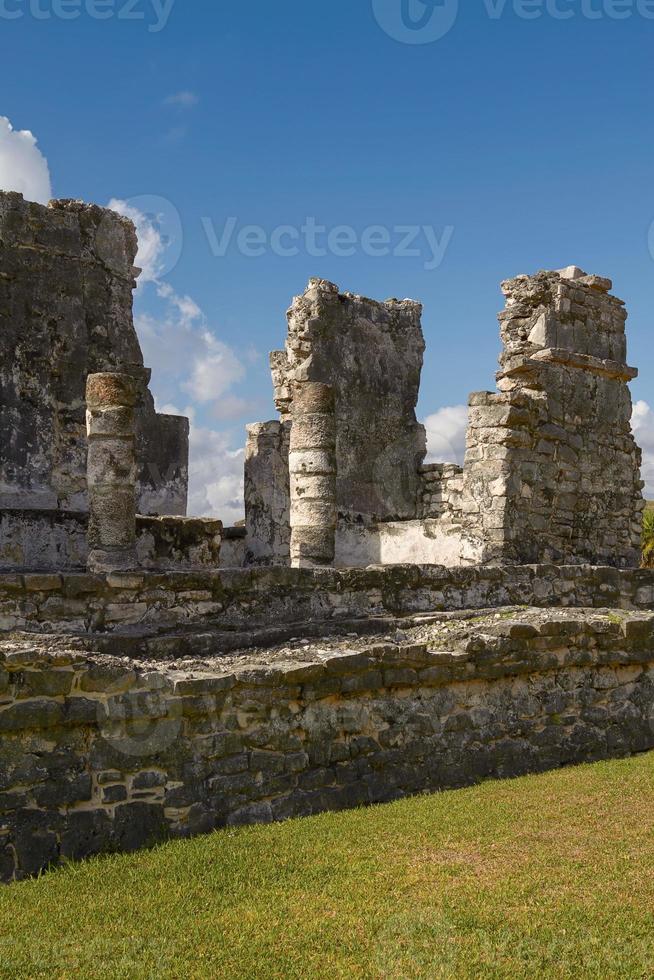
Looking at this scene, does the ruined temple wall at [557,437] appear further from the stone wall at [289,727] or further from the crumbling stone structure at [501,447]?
the stone wall at [289,727]

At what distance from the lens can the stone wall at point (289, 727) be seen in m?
4.71

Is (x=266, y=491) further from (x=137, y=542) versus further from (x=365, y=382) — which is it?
(x=365, y=382)

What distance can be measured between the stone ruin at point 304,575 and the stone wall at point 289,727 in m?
0.01

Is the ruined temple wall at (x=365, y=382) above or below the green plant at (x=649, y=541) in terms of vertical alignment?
above

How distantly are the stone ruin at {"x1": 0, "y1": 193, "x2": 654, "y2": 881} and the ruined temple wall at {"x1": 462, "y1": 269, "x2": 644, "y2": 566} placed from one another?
0.04m

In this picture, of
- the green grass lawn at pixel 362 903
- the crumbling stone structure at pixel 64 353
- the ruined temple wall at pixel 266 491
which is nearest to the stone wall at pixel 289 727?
the green grass lawn at pixel 362 903

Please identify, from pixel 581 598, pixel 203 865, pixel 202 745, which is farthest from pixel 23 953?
pixel 581 598

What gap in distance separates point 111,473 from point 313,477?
8.00ft

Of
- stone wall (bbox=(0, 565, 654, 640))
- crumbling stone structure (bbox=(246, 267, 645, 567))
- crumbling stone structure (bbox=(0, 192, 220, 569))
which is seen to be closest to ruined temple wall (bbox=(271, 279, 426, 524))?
crumbling stone structure (bbox=(246, 267, 645, 567))

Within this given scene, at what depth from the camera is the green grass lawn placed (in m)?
3.62

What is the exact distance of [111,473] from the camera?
31.4 feet

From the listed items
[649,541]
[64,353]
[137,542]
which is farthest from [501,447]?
[649,541]

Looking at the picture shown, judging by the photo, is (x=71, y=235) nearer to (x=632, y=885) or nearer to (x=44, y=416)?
(x=44, y=416)

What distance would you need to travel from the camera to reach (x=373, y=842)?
194 inches
